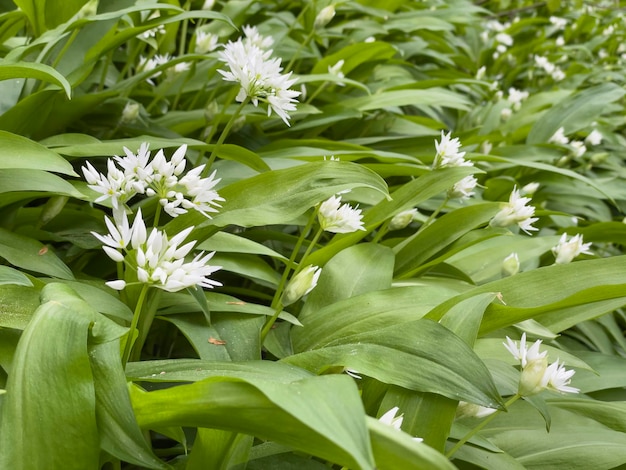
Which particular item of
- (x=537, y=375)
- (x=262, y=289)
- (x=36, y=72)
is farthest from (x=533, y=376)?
(x=36, y=72)

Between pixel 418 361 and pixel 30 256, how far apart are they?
60 centimetres

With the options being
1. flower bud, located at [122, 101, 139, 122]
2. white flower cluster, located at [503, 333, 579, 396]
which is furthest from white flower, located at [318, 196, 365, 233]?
flower bud, located at [122, 101, 139, 122]

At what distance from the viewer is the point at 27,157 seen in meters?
0.99

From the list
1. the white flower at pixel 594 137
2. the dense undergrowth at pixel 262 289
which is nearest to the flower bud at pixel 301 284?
the dense undergrowth at pixel 262 289

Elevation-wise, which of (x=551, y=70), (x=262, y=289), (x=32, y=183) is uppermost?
(x=32, y=183)

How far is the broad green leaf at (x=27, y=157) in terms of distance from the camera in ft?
3.19

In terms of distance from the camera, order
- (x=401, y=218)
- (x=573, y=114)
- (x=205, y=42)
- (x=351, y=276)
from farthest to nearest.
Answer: (x=573, y=114), (x=205, y=42), (x=401, y=218), (x=351, y=276)

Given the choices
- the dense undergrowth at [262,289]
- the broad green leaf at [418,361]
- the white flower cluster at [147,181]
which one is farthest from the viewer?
the white flower cluster at [147,181]

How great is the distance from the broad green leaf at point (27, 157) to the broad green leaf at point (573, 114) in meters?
1.78

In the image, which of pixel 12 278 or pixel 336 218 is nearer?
pixel 12 278

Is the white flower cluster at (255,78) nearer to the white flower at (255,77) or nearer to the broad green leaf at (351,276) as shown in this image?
the white flower at (255,77)

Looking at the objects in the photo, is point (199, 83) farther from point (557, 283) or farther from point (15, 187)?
point (557, 283)

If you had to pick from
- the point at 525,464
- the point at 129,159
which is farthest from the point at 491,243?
the point at 129,159

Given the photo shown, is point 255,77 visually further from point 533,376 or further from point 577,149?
point 577,149
